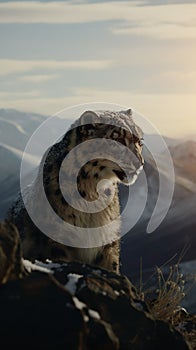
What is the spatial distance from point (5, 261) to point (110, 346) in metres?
0.84

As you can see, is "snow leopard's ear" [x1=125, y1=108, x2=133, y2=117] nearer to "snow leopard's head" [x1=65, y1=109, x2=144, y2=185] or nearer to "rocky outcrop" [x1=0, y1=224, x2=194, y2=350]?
"snow leopard's head" [x1=65, y1=109, x2=144, y2=185]

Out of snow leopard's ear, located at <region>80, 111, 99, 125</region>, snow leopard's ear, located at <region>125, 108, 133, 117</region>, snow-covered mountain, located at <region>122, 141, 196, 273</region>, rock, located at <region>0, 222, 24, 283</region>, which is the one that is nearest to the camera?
rock, located at <region>0, 222, 24, 283</region>

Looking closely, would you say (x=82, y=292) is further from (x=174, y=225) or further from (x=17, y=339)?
(x=174, y=225)

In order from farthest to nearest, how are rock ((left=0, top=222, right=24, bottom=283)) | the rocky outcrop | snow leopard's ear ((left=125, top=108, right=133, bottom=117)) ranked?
snow leopard's ear ((left=125, top=108, right=133, bottom=117))
rock ((left=0, top=222, right=24, bottom=283))
the rocky outcrop

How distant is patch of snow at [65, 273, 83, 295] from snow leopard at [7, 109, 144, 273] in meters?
3.47

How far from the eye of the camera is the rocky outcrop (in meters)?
4.97

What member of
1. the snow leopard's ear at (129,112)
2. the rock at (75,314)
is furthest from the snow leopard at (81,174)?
the rock at (75,314)

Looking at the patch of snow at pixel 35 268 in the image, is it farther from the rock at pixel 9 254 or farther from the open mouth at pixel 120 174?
the open mouth at pixel 120 174

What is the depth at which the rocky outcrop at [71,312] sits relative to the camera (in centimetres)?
497

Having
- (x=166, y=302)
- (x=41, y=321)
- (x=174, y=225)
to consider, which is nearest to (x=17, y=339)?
(x=41, y=321)

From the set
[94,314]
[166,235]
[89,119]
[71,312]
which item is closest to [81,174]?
[89,119]

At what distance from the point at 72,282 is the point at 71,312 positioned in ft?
2.34

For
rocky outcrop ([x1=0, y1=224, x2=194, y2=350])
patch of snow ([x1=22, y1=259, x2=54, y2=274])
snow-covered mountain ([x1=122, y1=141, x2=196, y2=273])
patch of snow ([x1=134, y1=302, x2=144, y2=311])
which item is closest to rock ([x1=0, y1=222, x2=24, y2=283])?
rocky outcrop ([x1=0, y1=224, x2=194, y2=350])

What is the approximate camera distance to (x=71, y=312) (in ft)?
16.9
